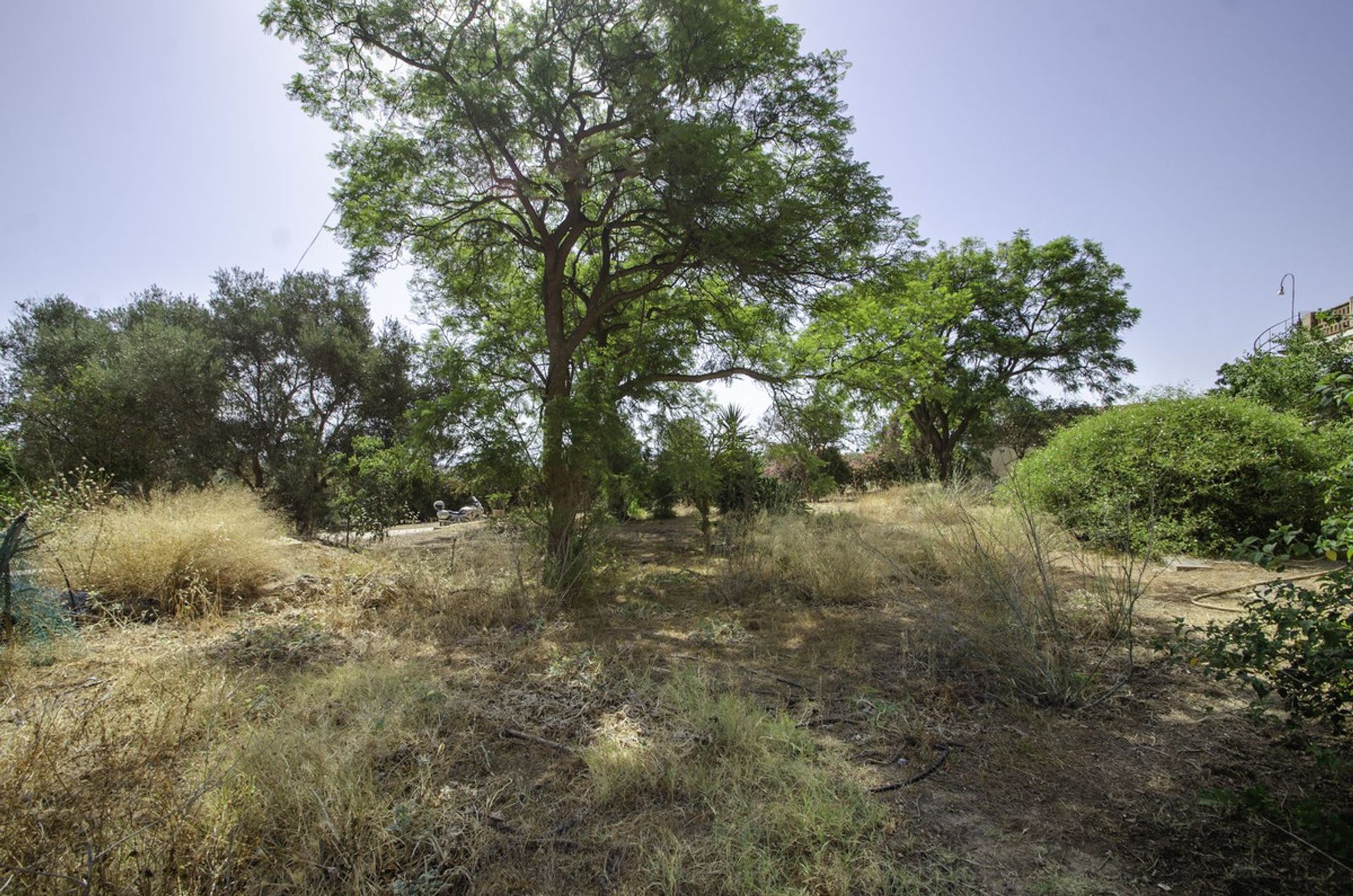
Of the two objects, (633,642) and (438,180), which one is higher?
(438,180)

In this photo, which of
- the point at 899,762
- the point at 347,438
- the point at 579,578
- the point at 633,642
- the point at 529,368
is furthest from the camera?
the point at 347,438

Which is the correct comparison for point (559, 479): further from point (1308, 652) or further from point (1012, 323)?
point (1012, 323)

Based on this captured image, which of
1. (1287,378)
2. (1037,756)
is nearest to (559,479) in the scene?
(1037,756)

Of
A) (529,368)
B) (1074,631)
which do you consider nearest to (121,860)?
(1074,631)

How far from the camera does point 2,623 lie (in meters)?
4.00

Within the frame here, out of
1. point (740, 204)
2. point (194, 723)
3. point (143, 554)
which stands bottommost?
point (194, 723)

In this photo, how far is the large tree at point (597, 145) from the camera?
6102 millimetres

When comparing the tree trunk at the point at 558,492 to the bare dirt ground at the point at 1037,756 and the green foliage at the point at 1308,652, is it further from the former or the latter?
the green foliage at the point at 1308,652

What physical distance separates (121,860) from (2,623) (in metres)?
3.71

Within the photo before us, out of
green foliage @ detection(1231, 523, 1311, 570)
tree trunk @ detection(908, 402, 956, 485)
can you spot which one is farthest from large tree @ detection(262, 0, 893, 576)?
tree trunk @ detection(908, 402, 956, 485)

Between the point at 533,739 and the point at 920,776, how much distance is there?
186 centimetres

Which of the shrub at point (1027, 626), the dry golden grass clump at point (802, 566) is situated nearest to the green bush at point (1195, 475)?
the dry golden grass clump at point (802, 566)

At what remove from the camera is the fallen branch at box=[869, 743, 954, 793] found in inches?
95.2

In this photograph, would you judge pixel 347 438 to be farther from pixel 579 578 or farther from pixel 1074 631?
pixel 1074 631
